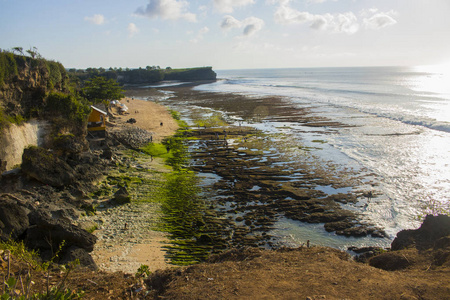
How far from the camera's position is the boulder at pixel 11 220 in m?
11.0

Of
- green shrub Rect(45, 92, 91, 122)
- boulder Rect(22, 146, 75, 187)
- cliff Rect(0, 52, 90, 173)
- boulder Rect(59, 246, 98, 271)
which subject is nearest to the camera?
boulder Rect(59, 246, 98, 271)

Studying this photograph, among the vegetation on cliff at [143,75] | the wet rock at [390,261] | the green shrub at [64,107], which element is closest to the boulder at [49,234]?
the wet rock at [390,261]

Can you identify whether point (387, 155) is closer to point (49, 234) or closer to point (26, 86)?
point (49, 234)

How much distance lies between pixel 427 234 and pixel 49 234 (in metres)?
14.9

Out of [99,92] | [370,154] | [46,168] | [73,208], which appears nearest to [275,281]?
[73,208]

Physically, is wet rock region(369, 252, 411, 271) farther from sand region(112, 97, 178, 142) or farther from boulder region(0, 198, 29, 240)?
sand region(112, 97, 178, 142)

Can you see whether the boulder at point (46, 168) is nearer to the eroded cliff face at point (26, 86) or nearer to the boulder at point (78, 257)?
the eroded cliff face at point (26, 86)

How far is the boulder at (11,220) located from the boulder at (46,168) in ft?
19.0

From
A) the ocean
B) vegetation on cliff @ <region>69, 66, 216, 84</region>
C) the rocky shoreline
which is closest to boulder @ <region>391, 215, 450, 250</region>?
the ocean

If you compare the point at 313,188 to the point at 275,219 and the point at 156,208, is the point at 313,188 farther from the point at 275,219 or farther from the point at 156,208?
the point at 156,208

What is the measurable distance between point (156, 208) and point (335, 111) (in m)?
42.9

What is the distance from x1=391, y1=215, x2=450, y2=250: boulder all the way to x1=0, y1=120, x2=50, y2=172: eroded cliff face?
2068 cm

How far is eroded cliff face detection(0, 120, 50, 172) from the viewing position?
17.3m

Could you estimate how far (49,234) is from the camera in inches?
451
